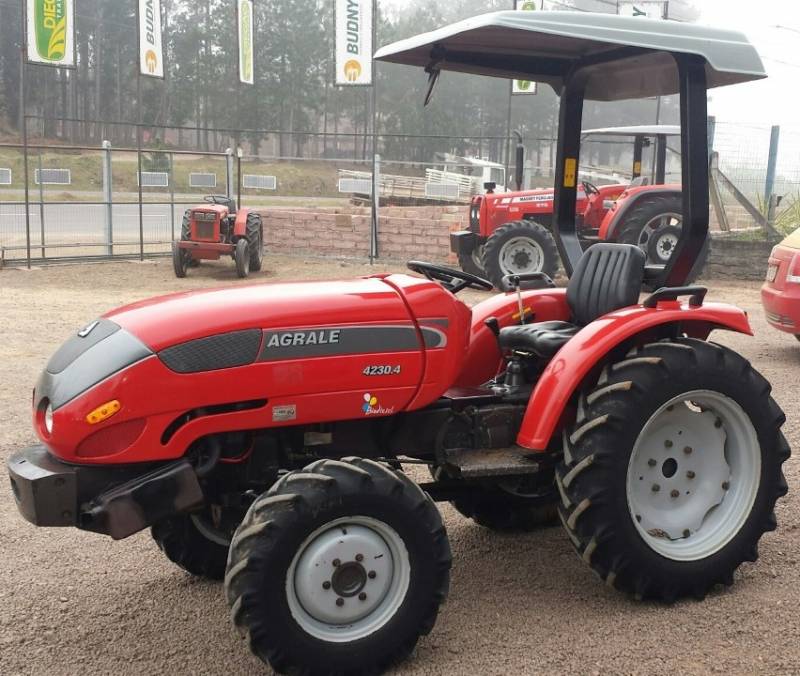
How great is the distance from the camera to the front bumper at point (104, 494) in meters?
2.92

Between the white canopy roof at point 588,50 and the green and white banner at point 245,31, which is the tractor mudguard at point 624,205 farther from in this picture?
the green and white banner at point 245,31

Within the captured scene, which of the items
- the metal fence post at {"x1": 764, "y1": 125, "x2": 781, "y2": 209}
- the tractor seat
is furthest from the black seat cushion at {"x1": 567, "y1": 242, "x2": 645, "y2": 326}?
the metal fence post at {"x1": 764, "y1": 125, "x2": 781, "y2": 209}

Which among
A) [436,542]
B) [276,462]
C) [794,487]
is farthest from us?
[794,487]

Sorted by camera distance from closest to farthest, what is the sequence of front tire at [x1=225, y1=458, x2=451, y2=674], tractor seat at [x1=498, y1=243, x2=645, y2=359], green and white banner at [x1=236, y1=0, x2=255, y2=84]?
front tire at [x1=225, y1=458, x2=451, y2=674]
tractor seat at [x1=498, y1=243, x2=645, y2=359]
green and white banner at [x1=236, y1=0, x2=255, y2=84]

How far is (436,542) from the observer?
306 centimetres

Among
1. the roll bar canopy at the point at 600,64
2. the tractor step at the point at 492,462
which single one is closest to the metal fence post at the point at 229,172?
the roll bar canopy at the point at 600,64

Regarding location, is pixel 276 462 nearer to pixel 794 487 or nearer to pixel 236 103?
pixel 794 487

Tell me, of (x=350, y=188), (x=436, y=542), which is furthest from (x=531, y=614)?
(x=350, y=188)

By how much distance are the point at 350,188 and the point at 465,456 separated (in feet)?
56.3

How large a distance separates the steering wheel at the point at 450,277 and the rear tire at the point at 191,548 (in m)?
1.36

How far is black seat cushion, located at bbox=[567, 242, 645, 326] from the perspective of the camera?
151 inches

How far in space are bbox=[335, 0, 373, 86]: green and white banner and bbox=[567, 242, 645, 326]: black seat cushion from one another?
14915 millimetres

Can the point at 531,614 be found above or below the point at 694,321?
below

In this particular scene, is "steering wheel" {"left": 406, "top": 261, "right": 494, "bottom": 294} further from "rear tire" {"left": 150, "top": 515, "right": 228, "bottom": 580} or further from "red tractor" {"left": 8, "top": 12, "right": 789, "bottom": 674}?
"rear tire" {"left": 150, "top": 515, "right": 228, "bottom": 580}
